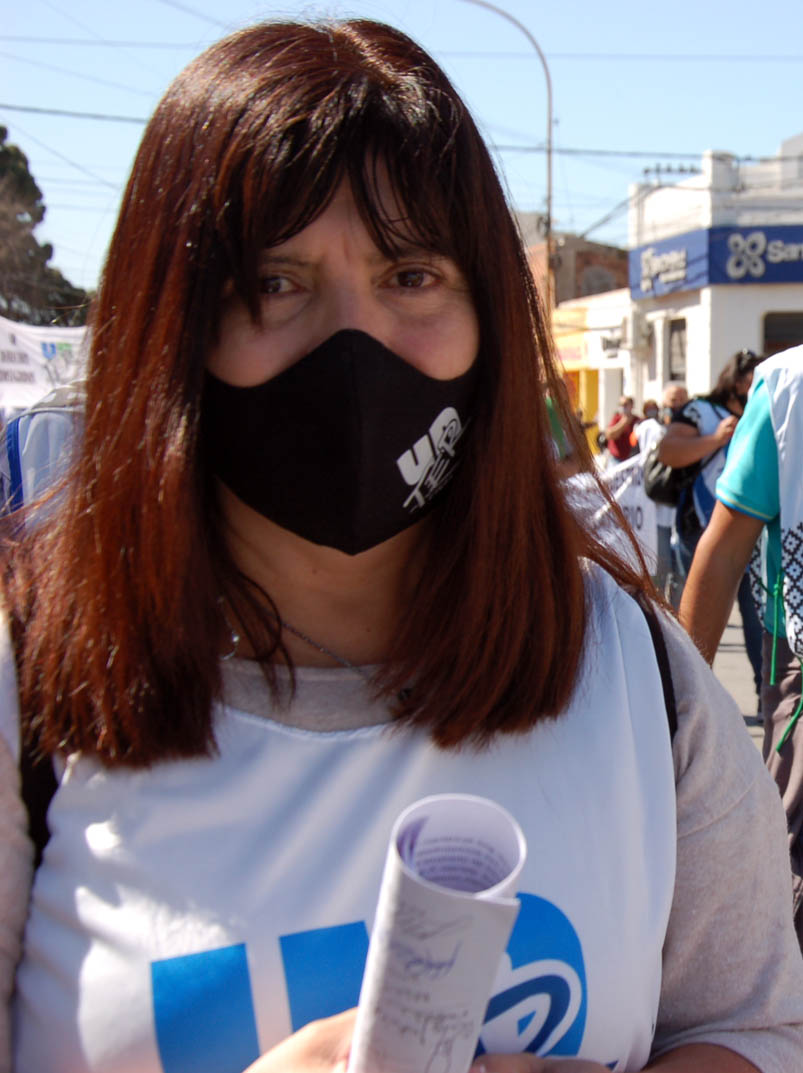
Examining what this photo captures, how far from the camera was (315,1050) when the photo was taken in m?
0.97

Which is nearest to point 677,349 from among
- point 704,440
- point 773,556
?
point 704,440

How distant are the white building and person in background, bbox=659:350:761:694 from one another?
14.9m

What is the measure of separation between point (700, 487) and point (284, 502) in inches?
207

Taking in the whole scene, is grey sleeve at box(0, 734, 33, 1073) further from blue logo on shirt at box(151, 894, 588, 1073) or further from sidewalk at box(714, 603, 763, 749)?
sidewalk at box(714, 603, 763, 749)

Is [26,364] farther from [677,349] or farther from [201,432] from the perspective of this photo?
[677,349]

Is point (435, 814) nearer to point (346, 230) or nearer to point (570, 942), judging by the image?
point (570, 942)

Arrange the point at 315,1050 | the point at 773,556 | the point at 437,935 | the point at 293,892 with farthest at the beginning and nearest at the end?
the point at 773,556
the point at 293,892
the point at 315,1050
the point at 437,935

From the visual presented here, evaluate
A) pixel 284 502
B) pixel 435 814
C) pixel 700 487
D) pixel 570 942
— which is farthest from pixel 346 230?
pixel 700 487

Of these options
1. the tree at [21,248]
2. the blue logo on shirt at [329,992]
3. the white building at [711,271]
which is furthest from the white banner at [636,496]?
the white building at [711,271]

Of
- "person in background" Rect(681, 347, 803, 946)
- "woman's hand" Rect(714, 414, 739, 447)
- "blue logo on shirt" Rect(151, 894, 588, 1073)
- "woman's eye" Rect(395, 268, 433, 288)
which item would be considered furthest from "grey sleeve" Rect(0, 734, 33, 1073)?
"woman's hand" Rect(714, 414, 739, 447)

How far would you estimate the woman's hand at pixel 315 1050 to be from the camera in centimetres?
96

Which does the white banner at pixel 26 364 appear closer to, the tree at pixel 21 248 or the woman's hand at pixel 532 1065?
the tree at pixel 21 248

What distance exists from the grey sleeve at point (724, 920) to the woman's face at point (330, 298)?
0.55 metres

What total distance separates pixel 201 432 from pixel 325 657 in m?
0.29
